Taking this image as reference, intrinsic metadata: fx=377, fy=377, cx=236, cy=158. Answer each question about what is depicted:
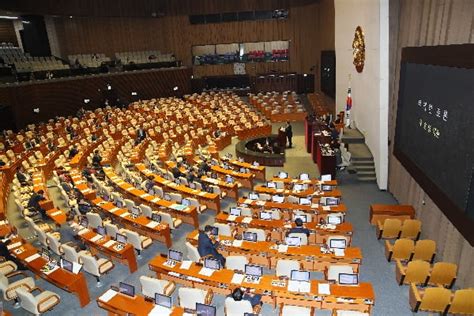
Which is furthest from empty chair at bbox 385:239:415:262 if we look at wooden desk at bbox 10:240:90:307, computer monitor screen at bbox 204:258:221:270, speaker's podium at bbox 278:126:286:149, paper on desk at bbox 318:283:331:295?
speaker's podium at bbox 278:126:286:149

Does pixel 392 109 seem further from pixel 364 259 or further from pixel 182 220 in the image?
pixel 182 220

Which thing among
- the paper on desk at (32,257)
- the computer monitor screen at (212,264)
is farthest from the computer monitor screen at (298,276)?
the paper on desk at (32,257)

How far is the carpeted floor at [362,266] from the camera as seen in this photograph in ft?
31.4

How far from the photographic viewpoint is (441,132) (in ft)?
33.7

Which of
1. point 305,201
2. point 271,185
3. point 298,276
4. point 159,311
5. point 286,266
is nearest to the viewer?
point 159,311

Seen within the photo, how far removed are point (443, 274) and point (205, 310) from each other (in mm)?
6024

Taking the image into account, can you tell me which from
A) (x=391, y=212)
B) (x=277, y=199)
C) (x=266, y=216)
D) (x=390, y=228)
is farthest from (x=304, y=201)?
(x=390, y=228)

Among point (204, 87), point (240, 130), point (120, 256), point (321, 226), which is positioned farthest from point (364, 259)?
point (204, 87)

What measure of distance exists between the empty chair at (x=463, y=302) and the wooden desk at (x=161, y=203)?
8589mm

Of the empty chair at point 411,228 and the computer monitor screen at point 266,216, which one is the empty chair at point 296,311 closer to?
the computer monitor screen at point 266,216

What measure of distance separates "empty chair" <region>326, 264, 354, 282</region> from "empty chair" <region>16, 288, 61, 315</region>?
22.8ft

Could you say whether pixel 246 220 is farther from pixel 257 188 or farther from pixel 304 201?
pixel 257 188

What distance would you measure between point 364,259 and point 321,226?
63.1 inches

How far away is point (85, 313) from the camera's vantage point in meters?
9.73
